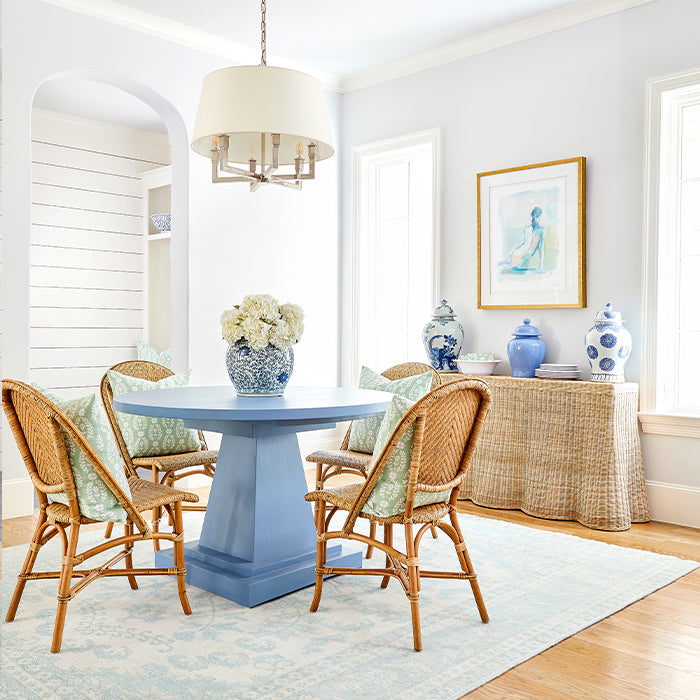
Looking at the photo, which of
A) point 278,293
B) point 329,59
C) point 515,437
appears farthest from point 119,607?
point 329,59

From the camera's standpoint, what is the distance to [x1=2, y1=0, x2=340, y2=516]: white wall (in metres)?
3.86

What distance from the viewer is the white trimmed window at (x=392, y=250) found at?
204 inches

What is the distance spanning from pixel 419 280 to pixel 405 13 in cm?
176

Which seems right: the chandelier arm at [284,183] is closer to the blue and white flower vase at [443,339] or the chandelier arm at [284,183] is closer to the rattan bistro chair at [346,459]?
the rattan bistro chair at [346,459]

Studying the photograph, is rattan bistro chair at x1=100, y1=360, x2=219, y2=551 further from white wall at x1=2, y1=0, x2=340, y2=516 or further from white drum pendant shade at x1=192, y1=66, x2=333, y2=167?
white drum pendant shade at x1=192, y1=66, x2=333, y2=167

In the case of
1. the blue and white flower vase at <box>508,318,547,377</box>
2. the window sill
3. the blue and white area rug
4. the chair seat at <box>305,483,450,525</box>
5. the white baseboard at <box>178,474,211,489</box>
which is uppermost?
the blue and white flower vase at <box>508,318,547,377</box>

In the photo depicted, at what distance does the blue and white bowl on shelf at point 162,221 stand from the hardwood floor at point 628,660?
15.5 feet

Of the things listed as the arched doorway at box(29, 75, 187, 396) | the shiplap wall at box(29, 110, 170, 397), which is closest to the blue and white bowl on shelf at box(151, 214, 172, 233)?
the arched doorway at box(29, 75, 187, 396)

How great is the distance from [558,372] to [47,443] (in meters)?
2.78

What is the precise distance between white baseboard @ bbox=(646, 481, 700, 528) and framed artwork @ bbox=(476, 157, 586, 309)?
42.9 inches

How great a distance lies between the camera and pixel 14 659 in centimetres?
213

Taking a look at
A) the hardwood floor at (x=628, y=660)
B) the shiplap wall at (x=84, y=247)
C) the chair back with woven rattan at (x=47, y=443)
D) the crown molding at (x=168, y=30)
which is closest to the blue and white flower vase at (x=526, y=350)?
the hardwood floor at (x=628, y=660)

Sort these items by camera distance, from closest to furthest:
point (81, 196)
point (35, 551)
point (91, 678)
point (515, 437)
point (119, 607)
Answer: point (91, 678)
point (35, 551)
point (119, 607)
point (515, 437)
point (81, 196)

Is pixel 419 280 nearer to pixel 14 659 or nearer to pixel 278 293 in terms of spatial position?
pixel 278 293
